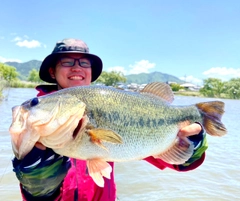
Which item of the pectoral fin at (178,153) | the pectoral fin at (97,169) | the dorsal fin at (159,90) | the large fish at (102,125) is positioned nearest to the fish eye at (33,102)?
the large fish at (102,125)

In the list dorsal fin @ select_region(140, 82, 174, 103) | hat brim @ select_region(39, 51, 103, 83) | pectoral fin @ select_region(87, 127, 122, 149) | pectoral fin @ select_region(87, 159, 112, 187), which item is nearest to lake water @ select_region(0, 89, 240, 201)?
hat brim @ select_region(39, 51, 103, 83)

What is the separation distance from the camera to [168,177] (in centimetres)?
698

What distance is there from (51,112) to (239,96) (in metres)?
78.9

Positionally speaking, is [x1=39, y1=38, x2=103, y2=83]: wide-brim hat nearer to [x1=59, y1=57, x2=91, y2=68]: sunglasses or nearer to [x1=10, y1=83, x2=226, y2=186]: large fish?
[x1=59, y1=57, x2=91, y2=68]: sunglasses

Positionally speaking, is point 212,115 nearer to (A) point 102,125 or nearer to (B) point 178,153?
(B) point 178,153

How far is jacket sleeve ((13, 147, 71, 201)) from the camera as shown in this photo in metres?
1.90

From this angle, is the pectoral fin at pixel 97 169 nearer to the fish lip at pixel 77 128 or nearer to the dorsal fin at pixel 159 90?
the fish lip at pixel 77 128

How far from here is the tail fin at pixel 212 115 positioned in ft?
8.18

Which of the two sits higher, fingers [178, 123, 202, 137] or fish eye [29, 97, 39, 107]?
fish eye [29, 97, 39, 107]

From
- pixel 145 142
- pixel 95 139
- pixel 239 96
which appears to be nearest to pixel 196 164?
pixel 145 142

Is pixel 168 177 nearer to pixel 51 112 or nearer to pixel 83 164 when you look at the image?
pixel 83 164

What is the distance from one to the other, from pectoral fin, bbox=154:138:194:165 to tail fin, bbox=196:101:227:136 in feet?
0.85

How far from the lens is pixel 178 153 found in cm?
232

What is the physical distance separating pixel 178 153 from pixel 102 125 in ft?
2.52
